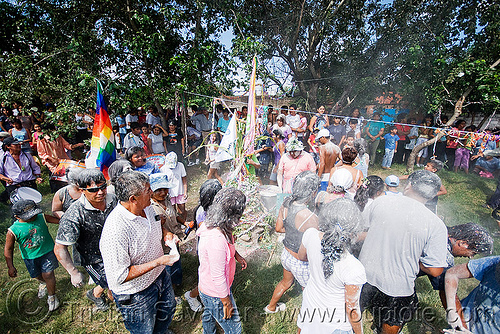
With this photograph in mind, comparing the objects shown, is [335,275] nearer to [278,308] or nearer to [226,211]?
[226,211]

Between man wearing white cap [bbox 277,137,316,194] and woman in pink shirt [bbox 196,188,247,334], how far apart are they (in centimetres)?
219

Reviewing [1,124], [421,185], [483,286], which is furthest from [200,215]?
[1,124]

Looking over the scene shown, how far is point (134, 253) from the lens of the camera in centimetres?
178

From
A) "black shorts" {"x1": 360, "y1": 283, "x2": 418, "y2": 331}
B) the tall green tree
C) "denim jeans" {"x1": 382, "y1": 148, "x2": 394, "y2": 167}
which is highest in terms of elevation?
the tall green tree

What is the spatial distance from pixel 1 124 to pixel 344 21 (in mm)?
11865

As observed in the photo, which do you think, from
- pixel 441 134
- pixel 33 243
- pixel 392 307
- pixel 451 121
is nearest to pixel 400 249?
pixel 392 307

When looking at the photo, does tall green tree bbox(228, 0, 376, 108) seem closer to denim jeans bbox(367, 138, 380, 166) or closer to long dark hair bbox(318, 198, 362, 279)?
denim jeans bbox(367, 138, 380, 166)

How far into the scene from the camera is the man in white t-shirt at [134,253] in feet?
5.46

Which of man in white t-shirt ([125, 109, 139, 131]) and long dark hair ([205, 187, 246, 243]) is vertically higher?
man in white t-shirt ([125, 109, 139, 131])

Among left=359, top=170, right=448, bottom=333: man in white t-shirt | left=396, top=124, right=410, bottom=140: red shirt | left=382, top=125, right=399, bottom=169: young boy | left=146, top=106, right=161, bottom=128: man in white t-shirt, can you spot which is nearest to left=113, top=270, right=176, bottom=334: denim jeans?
left=359, top=170, right=448, bottom=333: man in white t-shirt

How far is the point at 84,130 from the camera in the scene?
8305 mm

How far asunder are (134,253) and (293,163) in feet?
9.51

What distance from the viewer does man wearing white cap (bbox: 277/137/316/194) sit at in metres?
4.01

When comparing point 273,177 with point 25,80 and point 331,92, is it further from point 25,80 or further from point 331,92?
point 331,92
